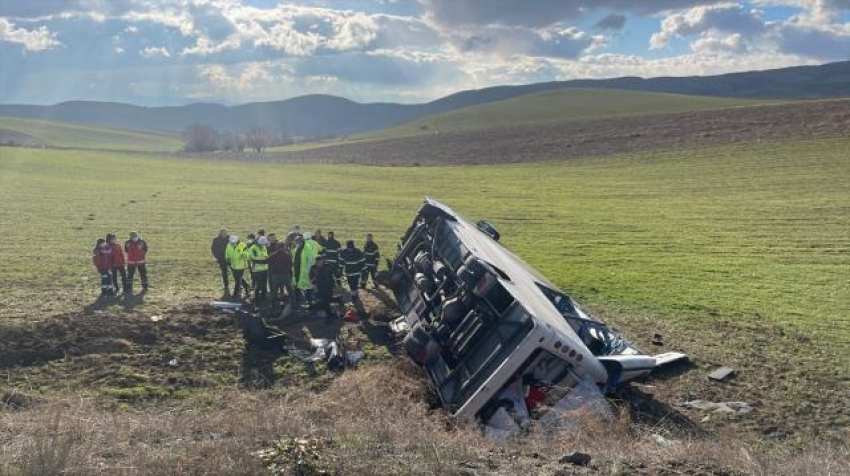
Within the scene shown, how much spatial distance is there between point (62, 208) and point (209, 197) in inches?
296

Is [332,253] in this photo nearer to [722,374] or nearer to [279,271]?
[279,271]

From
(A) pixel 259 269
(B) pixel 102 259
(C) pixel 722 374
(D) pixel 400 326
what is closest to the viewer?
(C) pixel 722 374

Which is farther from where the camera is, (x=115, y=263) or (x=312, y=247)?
(x=115, y=263)

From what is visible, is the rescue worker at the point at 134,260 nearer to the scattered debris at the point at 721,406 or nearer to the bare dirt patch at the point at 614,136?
the scattered debris at the point at 721,406

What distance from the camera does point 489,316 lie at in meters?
8.91

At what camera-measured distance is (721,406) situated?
9.84 metres

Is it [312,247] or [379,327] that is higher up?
[312,247]

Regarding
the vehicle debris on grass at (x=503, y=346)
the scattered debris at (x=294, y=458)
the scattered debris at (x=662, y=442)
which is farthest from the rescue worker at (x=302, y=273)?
the scattered debris at (x=294, y=458)

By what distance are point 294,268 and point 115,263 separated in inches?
154

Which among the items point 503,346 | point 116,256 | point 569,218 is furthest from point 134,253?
point 569,218

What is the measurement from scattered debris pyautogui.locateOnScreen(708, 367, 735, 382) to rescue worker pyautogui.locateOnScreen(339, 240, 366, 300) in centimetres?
706

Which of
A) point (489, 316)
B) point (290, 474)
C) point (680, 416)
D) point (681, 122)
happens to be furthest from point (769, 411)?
point (681, 122)

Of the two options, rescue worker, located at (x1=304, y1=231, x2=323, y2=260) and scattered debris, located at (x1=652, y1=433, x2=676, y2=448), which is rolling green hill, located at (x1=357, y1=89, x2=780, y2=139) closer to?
rescue worker, located at (x1=304, y1=231, x2=323, y2=260)

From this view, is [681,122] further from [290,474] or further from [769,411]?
[290,474]
